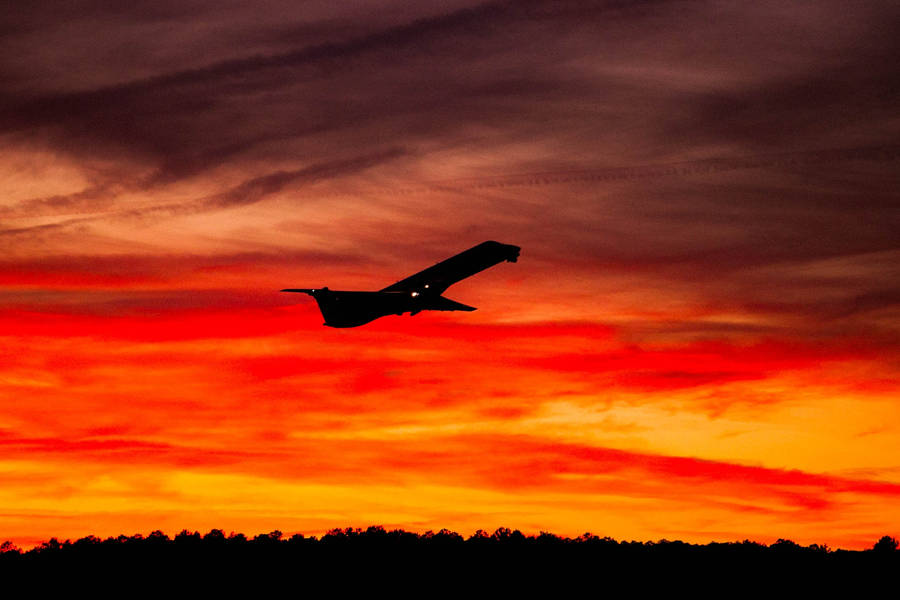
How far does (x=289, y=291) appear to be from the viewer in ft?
424

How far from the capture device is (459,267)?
4850 inches

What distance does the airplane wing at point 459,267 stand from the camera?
122312mm

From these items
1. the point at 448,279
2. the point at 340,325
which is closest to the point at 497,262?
the point at 448,279

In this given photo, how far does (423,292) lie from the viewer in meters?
122

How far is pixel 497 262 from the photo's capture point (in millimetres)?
123125

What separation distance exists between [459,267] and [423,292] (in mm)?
4968

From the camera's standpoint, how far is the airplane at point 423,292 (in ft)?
399

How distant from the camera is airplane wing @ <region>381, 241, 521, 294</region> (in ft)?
401

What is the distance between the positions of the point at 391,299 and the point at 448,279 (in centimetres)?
650

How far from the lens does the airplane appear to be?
121562 mm

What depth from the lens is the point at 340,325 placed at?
12450cm

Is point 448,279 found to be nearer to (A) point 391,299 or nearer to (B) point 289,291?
(A) point 391,299

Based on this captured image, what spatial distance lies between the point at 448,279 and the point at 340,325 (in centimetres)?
1297

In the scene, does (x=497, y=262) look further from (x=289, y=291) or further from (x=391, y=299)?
(x=289, y=291)
